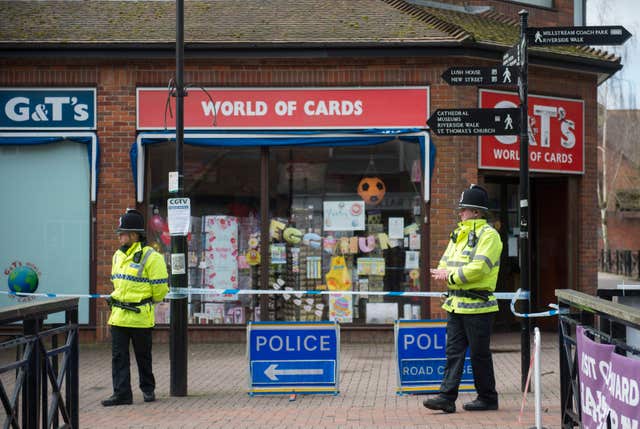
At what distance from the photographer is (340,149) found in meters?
14.6

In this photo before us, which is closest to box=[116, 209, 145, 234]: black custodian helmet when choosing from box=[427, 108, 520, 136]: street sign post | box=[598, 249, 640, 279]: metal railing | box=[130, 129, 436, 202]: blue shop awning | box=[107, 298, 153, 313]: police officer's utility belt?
box=[107, 298, 153, 313]: police officer's utility belt

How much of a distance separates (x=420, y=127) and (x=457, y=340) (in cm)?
587

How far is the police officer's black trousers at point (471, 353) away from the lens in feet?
29.0

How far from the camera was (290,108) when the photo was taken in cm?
1439

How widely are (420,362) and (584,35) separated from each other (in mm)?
3768

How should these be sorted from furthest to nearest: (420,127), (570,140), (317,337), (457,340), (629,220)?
(629,220) < (570,140) < (420,127) < (317,337) < (457,340)

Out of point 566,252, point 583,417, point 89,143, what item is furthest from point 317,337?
point 566,252

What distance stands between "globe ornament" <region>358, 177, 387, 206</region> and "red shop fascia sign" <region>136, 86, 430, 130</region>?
0.87 m

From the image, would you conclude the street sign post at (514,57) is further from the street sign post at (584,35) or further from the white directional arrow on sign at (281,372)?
the white directional arrow on sign at (281,372)

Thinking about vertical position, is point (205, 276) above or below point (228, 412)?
above

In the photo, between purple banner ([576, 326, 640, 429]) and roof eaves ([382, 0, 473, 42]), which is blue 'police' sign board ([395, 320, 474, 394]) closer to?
purple banner ([576, 326, 640, 429])

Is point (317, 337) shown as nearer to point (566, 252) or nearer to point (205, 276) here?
point (205, 276)

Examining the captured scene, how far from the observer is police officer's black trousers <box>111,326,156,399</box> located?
971 centimetres

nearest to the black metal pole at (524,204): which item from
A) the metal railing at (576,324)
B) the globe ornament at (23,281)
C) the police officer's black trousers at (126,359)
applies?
the metal railing at (576,324)
